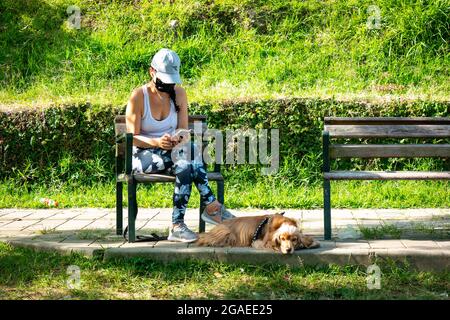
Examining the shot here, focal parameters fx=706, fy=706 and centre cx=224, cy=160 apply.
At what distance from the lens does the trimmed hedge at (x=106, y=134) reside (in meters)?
9.39

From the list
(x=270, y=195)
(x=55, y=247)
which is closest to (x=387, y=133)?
(x=270, y=195)

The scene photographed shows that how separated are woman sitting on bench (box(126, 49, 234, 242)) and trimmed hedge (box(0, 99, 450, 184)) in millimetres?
3242

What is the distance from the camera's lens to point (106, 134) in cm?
954

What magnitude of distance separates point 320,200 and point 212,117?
1.93 m

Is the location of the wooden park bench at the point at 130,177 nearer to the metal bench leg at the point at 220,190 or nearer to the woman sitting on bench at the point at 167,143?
the metal bench leg at the point at 220,190

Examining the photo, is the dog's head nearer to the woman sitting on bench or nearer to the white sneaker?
the woman sitting on bench

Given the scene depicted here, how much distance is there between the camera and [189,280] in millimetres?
5141

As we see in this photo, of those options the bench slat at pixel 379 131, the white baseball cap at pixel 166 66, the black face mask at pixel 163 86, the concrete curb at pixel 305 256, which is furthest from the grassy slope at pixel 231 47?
the concrete curb at pixel 305 256

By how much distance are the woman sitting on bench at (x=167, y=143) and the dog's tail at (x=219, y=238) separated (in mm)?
153

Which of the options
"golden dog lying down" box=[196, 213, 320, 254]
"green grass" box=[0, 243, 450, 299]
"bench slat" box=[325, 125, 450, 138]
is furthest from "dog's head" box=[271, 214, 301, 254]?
"bench slat" box=[325, 125, 450, 138]

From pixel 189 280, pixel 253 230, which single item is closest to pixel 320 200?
pixel 253 230

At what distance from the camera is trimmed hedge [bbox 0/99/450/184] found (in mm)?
9391

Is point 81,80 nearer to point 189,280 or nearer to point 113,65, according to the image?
point 113,65
